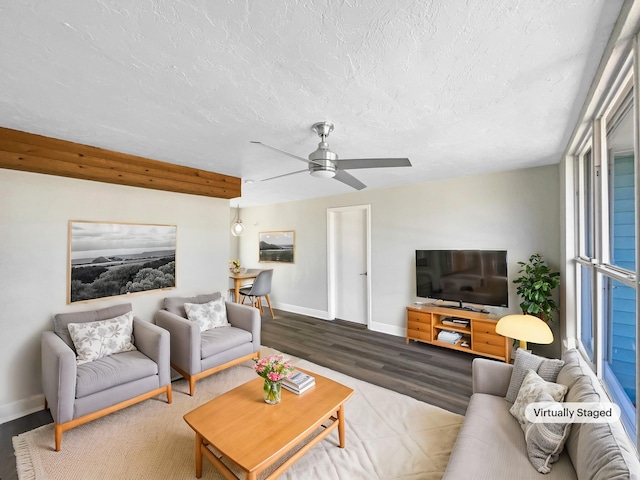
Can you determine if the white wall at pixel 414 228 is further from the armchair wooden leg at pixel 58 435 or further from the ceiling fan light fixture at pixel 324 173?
the armchair wooden leg at pixel 58 435

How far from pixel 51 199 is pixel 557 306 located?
209 inches

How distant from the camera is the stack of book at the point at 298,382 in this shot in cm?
219

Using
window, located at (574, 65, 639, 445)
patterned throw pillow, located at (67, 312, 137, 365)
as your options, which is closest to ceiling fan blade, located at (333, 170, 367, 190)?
window, located at (574, 65, 639, 445)

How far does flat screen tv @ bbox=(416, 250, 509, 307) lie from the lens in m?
3.51

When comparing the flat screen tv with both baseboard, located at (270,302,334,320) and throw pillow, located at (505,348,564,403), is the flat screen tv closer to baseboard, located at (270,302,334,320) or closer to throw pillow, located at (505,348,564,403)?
throw pillow, located at (505,348,564,403)

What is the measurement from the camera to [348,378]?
10.2 feet

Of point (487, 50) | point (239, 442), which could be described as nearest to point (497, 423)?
point (239, 442)

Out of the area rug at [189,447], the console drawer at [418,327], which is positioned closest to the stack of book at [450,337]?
the console drawer at [418,327]

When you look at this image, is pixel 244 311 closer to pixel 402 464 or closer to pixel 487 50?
pixel 402 464

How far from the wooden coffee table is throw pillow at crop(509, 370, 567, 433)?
3.57 feet

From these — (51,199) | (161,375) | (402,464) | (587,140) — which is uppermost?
(587,140)

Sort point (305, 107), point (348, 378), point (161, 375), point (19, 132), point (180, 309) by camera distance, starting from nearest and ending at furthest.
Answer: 1. point (305, 107)
2. point (19, 132)
3. point (161, 375)
4. point (348, 378)
5. point (180, 309)

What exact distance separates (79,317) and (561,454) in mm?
3753

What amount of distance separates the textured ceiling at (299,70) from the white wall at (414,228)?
1149 millimetres
